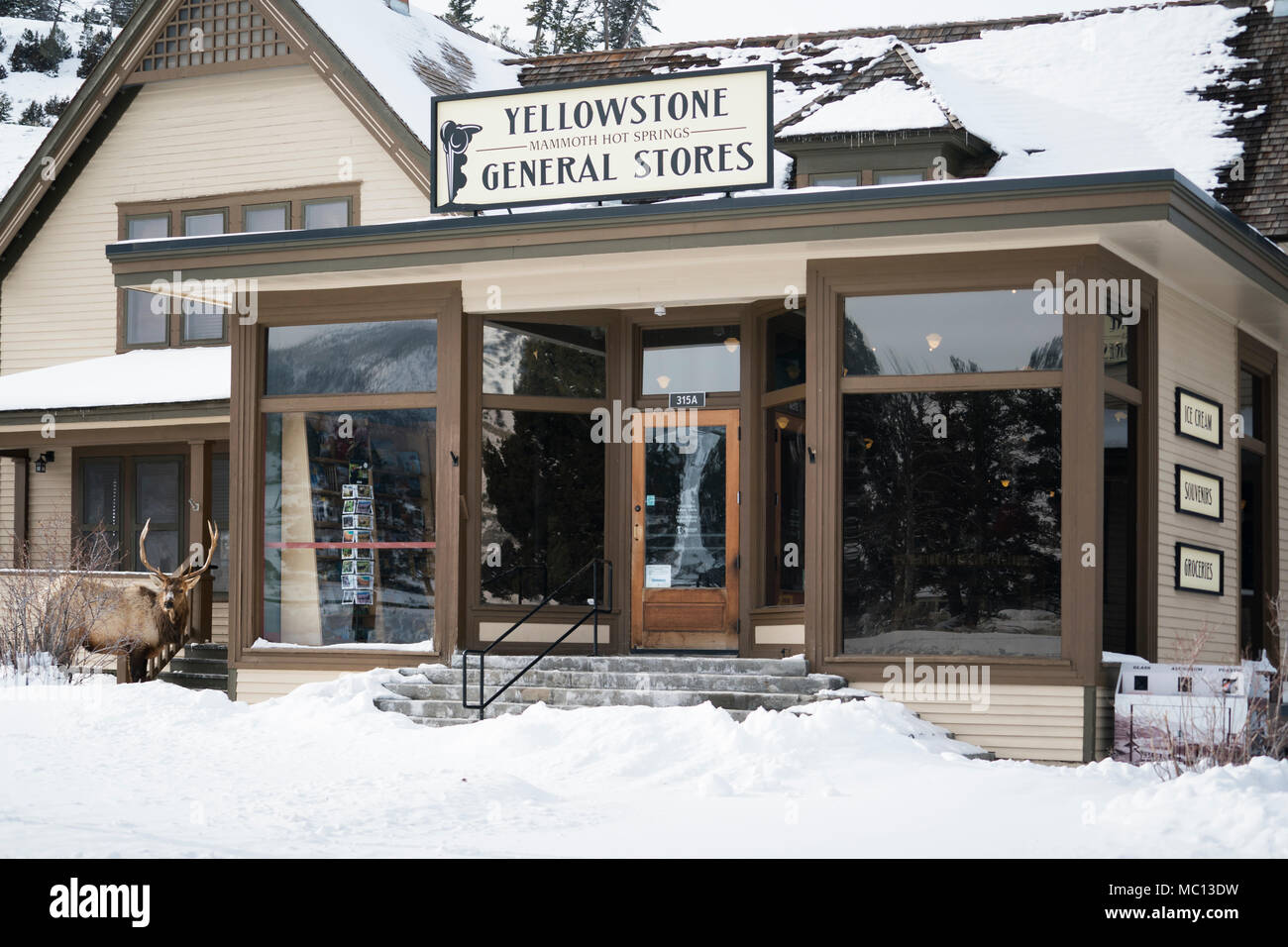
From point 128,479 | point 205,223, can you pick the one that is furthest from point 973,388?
point 128,479

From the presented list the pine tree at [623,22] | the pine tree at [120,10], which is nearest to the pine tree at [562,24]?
the pine tree at [623,22]

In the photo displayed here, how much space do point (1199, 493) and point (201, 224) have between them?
40.5 ft

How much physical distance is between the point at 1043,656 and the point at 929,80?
26.2 ft

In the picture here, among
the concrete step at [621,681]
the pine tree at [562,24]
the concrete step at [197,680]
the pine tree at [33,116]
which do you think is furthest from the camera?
the pine tree at [33,116]

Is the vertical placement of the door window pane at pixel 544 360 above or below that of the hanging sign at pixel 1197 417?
above

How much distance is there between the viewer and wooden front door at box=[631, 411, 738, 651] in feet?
47.1

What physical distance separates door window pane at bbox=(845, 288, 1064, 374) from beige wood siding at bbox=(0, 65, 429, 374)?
7572mm

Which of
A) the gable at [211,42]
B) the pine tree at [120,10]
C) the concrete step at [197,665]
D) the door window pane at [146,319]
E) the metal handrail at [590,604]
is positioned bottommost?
the concrete step at [197,665]

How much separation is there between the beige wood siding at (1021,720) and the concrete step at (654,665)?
1.05 m

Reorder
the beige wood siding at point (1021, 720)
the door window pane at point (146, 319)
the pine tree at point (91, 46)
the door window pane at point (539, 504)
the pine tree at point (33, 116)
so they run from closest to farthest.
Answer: the beige wood siding at point (1021, 720) < the door window pane at point (539, 504) < the door window pane at point (146, 319) < the pine tree at point (33, 116) < the pine tree at point (91, 46)

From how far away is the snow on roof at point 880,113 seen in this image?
A: 16.7m

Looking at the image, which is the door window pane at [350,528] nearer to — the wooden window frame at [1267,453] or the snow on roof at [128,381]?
the snow on roof at [128,381]

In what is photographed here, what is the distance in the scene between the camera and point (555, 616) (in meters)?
14.3

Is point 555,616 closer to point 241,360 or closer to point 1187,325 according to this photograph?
point 241,360
